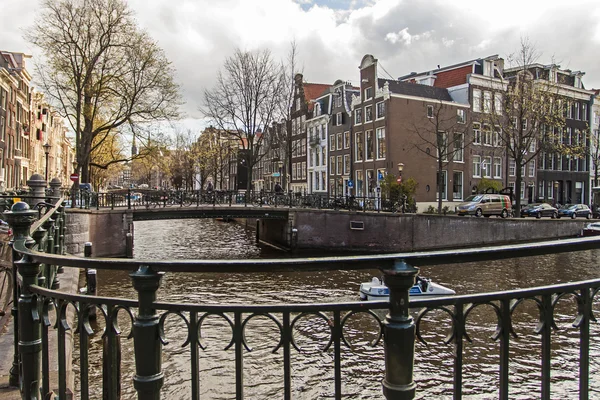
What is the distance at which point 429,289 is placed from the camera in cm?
1251

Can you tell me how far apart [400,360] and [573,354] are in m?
10.2

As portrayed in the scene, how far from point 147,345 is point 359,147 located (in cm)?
4064

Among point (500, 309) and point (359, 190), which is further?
point (359, 190)

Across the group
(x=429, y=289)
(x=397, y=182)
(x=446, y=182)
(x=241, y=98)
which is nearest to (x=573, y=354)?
(x=429, y=289)

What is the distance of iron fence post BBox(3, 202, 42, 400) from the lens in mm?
2570

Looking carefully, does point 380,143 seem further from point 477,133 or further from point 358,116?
point 477,133

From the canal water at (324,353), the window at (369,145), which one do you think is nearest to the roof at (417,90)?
the window at (369,145)

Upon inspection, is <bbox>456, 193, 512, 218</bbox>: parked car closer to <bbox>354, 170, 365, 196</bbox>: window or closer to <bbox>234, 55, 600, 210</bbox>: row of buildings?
<bbox>234, 55, 600, 210</bbox>: row of buildings

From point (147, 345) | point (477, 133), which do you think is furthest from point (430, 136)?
point (147, 345)

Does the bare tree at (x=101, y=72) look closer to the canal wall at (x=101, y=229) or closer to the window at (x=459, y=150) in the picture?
the canal wall at (x=101, y=229)

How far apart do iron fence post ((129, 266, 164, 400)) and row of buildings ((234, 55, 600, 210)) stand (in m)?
32.3

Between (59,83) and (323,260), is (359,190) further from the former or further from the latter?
(323,260)

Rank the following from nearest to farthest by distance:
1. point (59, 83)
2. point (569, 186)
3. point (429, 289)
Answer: point (429, 289), point (59, 83), point (569, 186)

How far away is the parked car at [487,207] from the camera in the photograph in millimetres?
31859
